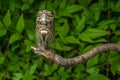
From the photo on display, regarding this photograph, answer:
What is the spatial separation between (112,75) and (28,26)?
47 centimetres

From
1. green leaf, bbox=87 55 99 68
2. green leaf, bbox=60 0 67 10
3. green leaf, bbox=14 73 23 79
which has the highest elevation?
green leaf, bbox=60 0 67 10

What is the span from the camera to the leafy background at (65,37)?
5.32ft

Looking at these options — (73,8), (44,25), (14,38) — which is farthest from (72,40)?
(44,25)

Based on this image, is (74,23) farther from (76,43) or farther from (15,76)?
(15,76)

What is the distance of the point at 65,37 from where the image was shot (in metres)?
1.62

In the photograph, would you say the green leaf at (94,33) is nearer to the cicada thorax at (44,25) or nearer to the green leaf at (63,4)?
the green leaf at (63,4)

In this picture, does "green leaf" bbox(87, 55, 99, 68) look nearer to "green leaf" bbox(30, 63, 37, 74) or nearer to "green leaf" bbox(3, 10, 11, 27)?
"green leaf" bbox(30, 63, 37, 74)

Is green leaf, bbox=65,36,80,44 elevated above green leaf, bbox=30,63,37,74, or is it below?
above

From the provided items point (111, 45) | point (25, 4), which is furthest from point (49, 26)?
point (25, 4)

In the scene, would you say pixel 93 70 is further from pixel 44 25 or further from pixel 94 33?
pixel 44 25

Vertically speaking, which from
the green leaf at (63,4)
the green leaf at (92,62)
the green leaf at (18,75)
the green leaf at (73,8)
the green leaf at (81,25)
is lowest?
the green leaf at (18,75)

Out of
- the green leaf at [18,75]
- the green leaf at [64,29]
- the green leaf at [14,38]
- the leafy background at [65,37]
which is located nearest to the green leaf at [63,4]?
the leafy background at [65,37]

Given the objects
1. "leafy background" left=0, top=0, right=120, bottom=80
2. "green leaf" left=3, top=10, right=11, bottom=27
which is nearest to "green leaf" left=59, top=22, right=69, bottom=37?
"leafy background" left=0, top=0, right=120, bottom=80

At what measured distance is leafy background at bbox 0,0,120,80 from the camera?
1.62 m
